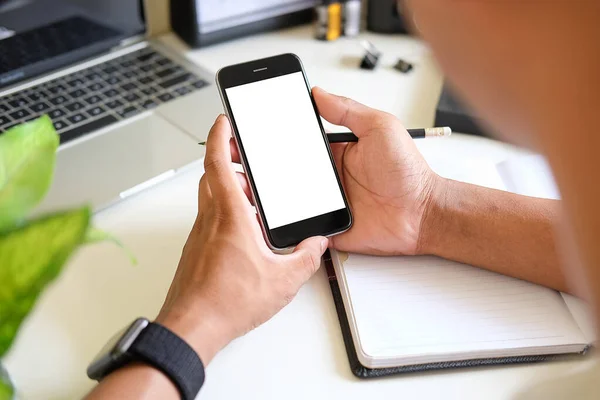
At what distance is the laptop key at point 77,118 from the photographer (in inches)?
31.6

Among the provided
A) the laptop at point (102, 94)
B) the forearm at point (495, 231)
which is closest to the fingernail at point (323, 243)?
the forearm at point (495, 231)

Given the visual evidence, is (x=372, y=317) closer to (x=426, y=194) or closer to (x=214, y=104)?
(x=426, y=194)

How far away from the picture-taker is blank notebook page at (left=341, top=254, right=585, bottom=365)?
1.85 ft

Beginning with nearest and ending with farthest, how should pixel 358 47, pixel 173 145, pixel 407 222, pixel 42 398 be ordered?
pixel 42 398, pixel 407 222, pixel 173 145, pixel 358 47

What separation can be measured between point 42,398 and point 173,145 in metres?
0.34

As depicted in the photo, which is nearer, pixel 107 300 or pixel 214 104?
pixel 107 300

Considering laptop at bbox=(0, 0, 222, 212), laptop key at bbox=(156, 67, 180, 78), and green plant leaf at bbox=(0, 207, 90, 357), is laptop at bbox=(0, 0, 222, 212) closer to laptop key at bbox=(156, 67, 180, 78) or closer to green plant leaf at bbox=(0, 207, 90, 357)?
laptop key at bbox=(156, 67, 180, 78)

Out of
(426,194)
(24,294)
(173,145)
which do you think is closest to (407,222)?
(426,194)

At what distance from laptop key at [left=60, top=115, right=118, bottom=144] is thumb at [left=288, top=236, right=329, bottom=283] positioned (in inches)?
13.0

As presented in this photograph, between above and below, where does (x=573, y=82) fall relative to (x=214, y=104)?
above

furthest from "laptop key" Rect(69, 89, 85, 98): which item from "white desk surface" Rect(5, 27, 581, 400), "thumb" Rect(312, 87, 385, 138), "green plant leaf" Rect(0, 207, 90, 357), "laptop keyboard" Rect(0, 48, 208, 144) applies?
"green plant leaf" Rect(0, 207, 90, 357)

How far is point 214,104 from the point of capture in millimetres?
845

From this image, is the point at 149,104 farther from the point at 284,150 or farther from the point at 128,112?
the point at 284,150

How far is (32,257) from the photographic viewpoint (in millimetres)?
304
